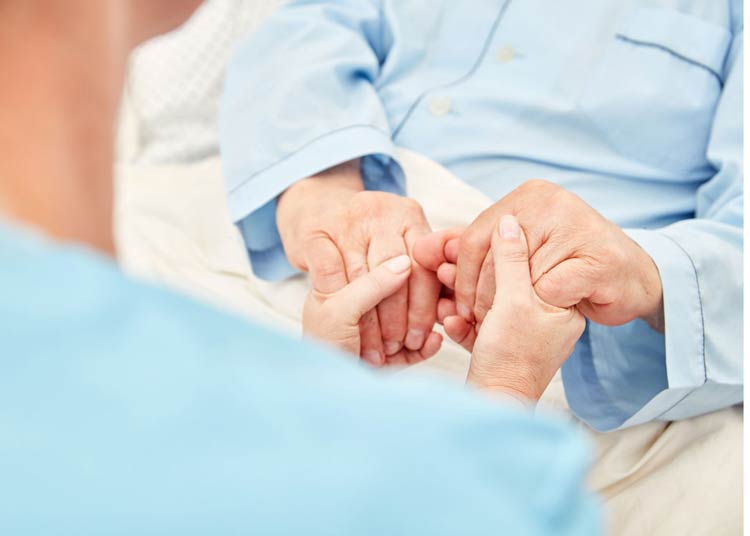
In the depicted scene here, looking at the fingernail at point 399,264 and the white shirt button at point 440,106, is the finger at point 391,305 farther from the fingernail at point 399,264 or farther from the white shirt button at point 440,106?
the white shirt button at point 440,106

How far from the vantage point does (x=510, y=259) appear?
2.40 feet

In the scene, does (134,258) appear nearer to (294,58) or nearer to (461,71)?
(294,58)

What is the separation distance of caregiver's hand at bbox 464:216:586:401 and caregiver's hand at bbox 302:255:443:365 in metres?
0.10

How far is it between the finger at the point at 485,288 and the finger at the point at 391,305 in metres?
0.08

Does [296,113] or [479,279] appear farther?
[296,113]

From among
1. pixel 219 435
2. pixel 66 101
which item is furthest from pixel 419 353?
pixel 66 101

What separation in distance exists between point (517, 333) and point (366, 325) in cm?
17

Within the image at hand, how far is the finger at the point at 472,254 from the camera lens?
768mm

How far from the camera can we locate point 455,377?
86cm

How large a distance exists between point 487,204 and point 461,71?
211 millimetres

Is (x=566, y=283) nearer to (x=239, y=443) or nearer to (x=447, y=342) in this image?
(x=447, y=342)

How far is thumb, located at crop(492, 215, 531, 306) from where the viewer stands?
0.72 meters

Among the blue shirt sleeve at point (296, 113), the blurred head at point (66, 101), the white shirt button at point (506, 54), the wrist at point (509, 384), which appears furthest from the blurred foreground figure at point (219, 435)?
the blurred head at point (66, 101)

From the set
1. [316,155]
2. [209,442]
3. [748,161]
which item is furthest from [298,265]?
[209,442]
